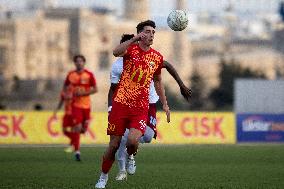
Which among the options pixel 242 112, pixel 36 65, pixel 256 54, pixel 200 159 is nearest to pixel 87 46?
pixel 36 65

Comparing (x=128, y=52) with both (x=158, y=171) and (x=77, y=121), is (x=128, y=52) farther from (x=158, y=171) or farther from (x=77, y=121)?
(x=77, y=121)

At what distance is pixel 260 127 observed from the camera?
3922 cm

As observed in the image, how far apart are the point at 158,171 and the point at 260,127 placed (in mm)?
20681

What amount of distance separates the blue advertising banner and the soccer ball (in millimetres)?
24146

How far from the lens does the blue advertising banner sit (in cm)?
3888

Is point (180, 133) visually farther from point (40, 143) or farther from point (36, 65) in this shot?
point (36, 65)

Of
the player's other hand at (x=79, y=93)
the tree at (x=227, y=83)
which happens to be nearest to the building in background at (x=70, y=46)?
the tree at (x=227, y=83)

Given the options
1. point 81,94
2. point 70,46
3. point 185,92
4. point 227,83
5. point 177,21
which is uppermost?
point 177,21

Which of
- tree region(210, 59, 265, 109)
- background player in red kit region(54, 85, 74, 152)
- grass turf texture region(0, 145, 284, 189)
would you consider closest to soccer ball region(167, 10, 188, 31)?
grass turf texture region(0, 145, 284, 189)

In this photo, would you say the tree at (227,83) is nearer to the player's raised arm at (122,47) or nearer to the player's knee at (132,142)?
the player's knee at (132,142)

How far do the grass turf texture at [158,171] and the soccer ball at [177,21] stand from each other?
2.39 metres

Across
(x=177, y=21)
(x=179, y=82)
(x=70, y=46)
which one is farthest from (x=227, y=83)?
(x=179, y=82)

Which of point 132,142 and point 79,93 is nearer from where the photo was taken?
point 132,142

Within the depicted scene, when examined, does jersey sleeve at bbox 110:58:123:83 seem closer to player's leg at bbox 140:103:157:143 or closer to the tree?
player's leg at bbox 140:103:157:143
